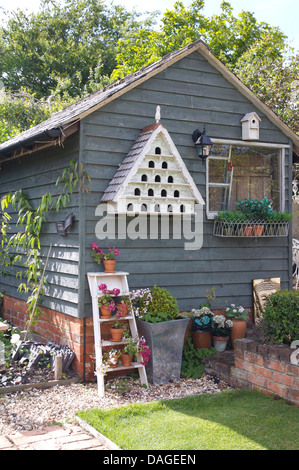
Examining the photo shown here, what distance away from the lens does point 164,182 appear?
5516mm

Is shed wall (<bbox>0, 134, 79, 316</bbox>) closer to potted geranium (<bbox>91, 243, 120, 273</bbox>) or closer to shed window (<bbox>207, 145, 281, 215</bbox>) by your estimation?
potted geranium (<bbox>91, 243, 120, 273</bbox>)

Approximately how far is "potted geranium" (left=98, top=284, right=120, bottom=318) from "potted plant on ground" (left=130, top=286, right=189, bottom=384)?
24cm

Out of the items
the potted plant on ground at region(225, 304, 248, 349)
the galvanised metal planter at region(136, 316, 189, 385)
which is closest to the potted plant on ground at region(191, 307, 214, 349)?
the potted plant on ground at region(225, 304, 248, 349)

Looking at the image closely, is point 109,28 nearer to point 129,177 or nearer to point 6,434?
point 129,177

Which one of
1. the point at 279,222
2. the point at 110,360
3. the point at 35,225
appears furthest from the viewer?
the point at 279,222

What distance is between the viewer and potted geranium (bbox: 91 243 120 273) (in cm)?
525

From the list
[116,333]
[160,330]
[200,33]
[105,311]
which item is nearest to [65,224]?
[105,311]

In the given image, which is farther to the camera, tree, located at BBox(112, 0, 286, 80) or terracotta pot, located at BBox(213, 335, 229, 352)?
tree, located at BBox(112, 0, 286, 80)

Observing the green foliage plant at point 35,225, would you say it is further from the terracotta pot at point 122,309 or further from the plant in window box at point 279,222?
the plant in window box at point 279,222

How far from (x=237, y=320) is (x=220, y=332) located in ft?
1.07

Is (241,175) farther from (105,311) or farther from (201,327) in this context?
(105,311)

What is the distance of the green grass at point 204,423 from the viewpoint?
11.8 feet

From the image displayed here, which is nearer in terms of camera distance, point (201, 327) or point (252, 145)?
point (201, 327)

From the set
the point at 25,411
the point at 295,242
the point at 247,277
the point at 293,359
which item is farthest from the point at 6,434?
the point at 295,242
